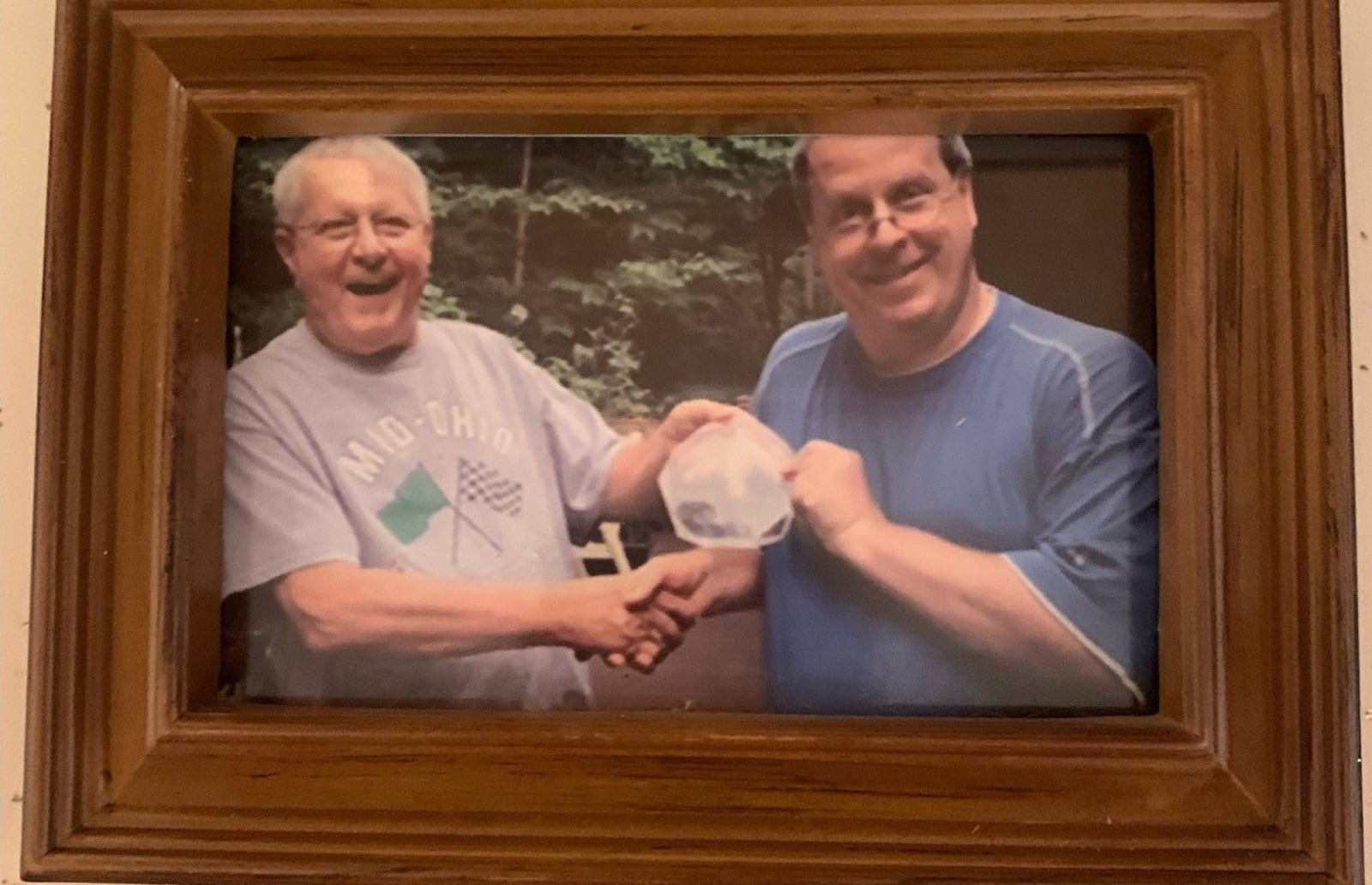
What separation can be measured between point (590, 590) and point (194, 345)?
256mm

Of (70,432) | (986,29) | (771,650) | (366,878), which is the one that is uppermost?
(986,29)

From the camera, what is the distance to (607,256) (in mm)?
647

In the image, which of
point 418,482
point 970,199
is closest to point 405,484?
point 418,482

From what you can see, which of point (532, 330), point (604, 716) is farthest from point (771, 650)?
point (532, 330)

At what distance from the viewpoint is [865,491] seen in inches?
24.7

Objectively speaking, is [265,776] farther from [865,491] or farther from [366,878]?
[865,491]

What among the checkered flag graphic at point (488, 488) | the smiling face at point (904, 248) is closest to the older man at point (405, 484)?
the checkered flag graphic at point (488, 488)

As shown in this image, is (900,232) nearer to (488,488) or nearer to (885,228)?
(885,228)

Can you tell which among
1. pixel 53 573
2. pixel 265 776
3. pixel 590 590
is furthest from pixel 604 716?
pixel 53 573

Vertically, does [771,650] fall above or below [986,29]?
below

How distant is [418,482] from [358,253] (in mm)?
135

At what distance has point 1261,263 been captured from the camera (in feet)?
1.95

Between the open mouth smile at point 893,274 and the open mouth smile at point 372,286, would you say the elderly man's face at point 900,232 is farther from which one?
the open mouth smile at point 372,286

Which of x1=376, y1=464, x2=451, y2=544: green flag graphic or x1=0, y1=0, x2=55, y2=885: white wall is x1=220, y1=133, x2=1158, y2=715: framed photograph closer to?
x1=376, y1=464, x2=451, y2=544: green flag graphic
